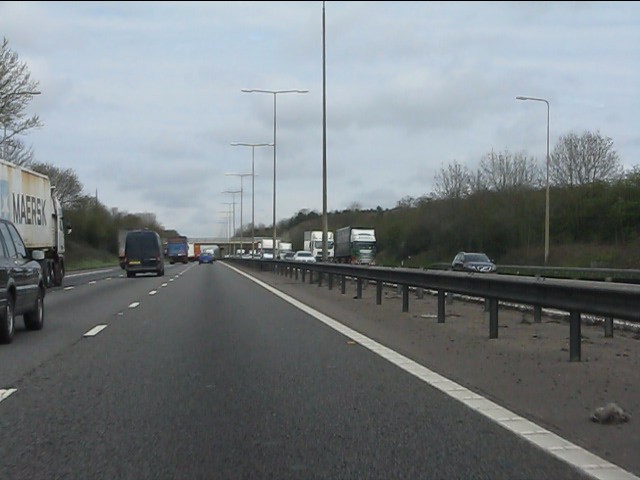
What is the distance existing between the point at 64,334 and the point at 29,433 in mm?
8784

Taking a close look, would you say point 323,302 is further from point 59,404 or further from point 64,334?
point 59,404

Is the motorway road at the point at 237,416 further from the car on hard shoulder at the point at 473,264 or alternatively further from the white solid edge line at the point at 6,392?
the car on hard shoulder at the point at 473,264

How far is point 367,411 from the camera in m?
8.52

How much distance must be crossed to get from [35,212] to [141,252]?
19508 mm

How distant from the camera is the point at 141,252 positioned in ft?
173

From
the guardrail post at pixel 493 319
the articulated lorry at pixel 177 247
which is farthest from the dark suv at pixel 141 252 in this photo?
the articulated lorry at pixel 177 247

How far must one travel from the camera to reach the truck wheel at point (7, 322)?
14.1 metres

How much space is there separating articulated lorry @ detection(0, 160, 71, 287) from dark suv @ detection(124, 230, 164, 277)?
37.7 feet

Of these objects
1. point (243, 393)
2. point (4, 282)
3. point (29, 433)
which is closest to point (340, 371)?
point (243, 393)

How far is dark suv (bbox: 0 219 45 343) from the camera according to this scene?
14.2 metres

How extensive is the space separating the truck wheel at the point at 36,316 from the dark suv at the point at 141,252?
116 feet

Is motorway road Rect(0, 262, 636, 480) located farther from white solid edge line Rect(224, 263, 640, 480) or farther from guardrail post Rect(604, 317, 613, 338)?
guardrail post Rect(604, 317, 613, 338)

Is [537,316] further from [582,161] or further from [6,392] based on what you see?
[582,161]

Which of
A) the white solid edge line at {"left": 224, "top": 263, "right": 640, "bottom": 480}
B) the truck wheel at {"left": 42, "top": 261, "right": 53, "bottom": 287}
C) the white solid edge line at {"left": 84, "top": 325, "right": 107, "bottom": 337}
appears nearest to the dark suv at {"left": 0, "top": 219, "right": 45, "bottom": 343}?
the white solid edge line at {"left": 84, "top": 325, "right": 107, "bottom": 337}
